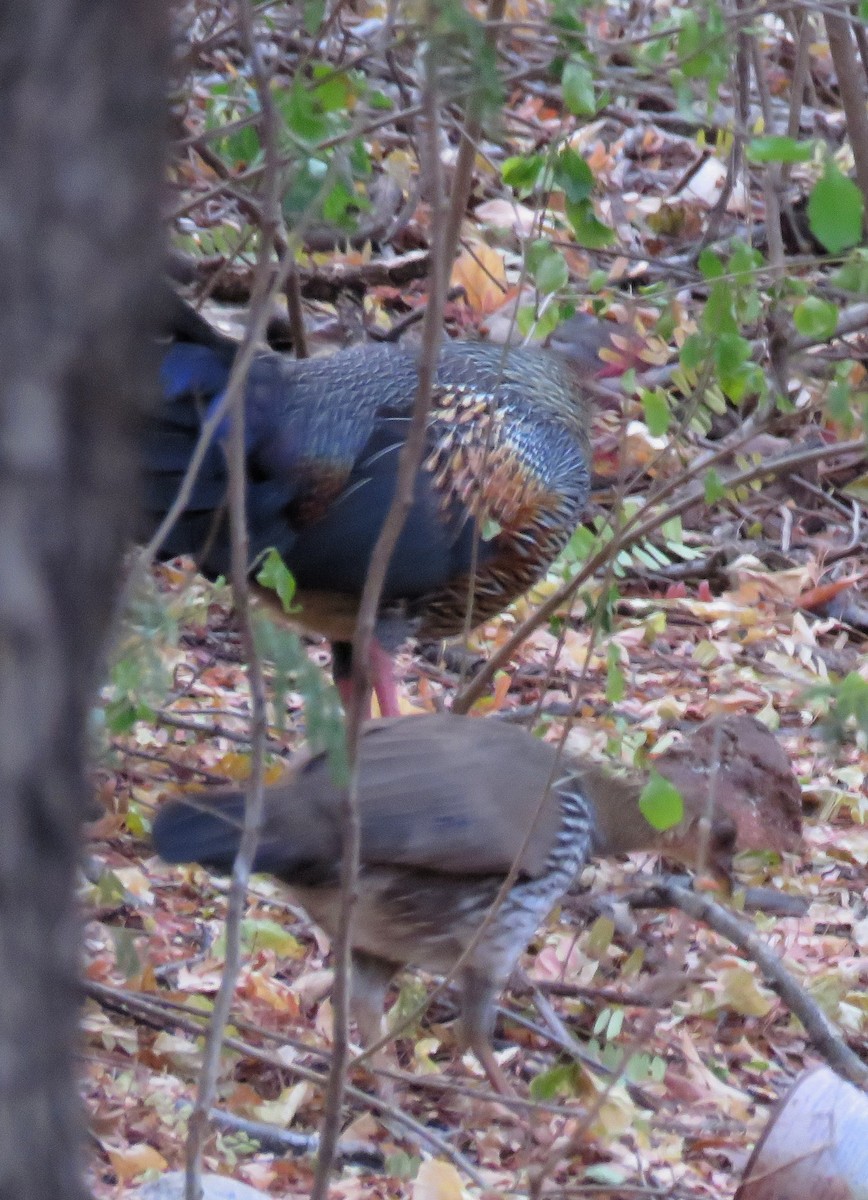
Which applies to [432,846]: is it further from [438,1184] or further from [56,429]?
[56,429]

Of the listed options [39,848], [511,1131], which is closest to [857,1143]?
[511,1131]

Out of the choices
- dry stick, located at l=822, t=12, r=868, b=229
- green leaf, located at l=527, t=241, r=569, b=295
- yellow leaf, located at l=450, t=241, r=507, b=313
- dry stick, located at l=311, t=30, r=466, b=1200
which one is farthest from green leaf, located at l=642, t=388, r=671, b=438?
yellow leaf, located at l=450, t=241, r=507, b=313

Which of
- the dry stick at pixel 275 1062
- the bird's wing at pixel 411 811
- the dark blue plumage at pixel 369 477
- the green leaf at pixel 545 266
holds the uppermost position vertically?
the green leaf at pixel 545 266

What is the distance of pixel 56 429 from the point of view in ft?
4.09

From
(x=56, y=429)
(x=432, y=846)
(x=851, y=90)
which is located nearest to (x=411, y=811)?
(x=432, y=846)

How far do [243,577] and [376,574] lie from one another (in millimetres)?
159

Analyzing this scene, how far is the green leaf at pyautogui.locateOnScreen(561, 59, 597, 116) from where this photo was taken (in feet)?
10.6

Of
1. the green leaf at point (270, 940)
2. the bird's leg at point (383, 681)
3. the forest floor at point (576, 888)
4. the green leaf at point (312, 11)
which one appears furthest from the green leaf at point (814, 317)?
the bird's leg at point (383, 681)

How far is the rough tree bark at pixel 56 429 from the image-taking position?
47.8 inches

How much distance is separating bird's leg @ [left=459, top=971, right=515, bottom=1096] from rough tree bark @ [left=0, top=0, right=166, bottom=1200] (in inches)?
95.6

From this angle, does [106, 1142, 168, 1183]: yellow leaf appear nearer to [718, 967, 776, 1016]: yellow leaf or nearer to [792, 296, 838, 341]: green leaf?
[718, 967, 776, 1016]: yellow leaf

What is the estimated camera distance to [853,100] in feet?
13.9

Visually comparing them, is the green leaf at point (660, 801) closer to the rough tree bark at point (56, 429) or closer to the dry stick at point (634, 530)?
the dry stick at point (634, 530)

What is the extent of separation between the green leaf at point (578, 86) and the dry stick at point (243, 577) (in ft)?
3.90
